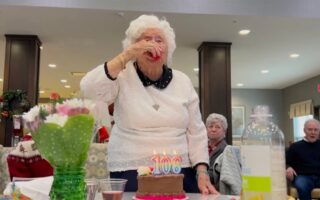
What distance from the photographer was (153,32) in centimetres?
153

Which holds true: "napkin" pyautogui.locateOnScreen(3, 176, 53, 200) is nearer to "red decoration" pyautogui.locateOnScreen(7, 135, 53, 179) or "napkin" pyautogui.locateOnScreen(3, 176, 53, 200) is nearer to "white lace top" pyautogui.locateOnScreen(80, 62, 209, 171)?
"white lace top" pyautogui.locateOnScreen(80, 62, 209, 171)

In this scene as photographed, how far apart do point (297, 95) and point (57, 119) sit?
1106cm

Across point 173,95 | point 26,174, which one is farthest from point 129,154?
point 26,174

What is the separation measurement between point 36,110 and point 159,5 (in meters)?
4.66

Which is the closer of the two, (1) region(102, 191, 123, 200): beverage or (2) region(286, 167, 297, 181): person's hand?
(1) region(102, 191, 123, 200): beverage

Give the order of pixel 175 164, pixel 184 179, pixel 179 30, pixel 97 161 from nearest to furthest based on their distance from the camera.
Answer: pixel 175 164
pixel 184 179
pixel 97 161
pixel 179 30

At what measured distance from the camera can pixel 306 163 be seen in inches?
190

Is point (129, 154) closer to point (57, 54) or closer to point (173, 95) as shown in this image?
point (173, 95)

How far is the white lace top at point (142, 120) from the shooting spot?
4.62 ft

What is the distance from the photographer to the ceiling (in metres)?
5.20

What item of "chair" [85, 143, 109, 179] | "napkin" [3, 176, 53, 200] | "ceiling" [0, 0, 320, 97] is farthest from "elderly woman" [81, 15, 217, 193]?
"ceiling" [0, 0, 320, 97]

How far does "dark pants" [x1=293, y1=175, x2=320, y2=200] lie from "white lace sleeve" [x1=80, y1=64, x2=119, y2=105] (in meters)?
3.95

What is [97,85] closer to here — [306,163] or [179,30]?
[306,163]

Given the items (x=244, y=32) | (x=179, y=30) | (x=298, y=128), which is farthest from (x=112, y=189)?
(x=298, y=128)
